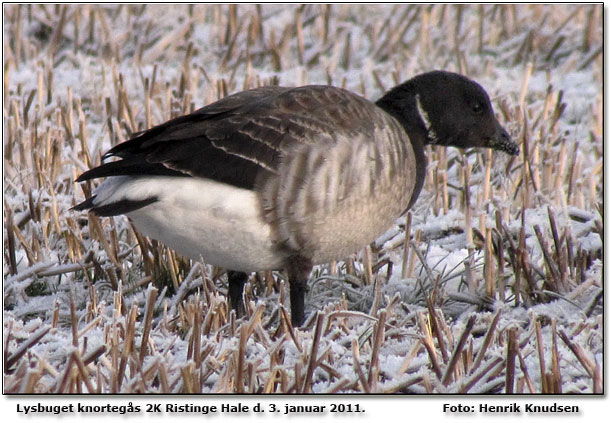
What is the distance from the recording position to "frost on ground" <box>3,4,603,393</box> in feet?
10.8

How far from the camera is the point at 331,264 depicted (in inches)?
180

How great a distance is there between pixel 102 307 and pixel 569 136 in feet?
12.2

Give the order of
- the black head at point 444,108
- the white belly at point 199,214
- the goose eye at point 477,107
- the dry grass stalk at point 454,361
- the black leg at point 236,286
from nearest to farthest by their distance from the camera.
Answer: the dry grass stalk at point 454,361 < the white belly at point 199,214 < the black leg at point 236,286 < the black head at point 444,108 < the goose eye at point 477,107

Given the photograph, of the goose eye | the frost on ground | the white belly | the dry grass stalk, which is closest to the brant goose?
the white belly

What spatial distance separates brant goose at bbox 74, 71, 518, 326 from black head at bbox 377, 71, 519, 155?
0.38m

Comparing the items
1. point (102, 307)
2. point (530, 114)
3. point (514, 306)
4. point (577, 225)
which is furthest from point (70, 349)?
point (530, 114)

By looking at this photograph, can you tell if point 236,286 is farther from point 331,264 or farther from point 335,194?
point 335,194

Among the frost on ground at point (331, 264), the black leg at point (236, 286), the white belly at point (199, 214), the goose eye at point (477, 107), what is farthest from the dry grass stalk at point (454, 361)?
the goose eye at point (477, 107)

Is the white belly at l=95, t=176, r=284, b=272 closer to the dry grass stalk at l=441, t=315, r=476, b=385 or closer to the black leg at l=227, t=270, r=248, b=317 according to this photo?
the black leg at l=227, t=270, r=248, b=317

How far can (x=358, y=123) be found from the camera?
393 cm

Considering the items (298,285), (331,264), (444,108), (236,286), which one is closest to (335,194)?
(298,285)

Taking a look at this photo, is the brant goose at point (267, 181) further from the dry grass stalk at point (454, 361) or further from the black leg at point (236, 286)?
the dry grass stalk at point (454, 361)

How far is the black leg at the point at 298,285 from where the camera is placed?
393cm

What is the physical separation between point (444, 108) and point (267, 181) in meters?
1.21
